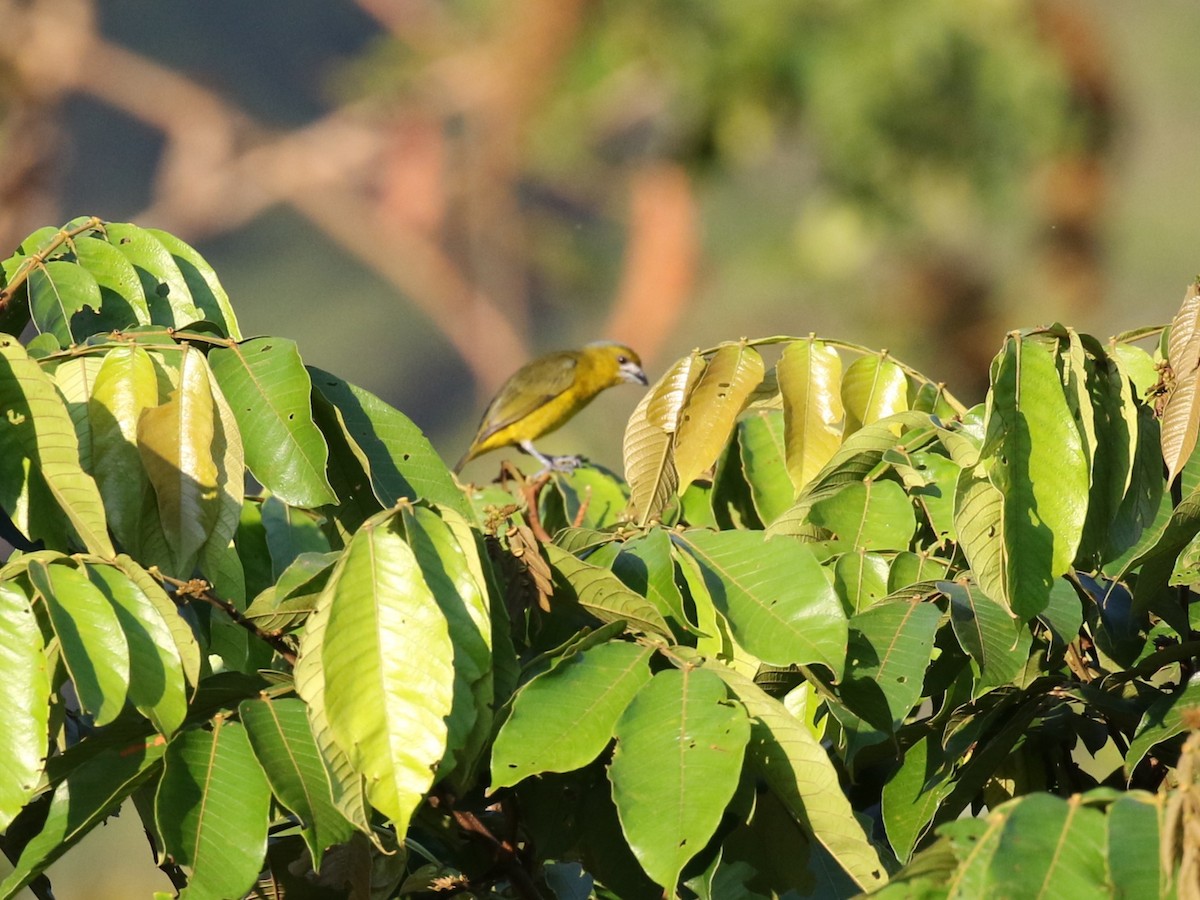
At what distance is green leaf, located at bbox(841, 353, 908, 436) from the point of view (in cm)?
179

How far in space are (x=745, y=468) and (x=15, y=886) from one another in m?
1.02

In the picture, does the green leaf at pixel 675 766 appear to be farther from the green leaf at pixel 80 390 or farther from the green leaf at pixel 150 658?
the green leaf at pixel 80 390

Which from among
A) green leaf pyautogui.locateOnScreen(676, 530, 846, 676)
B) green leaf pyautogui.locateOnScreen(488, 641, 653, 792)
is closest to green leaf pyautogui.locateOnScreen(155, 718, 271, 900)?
green leaf pyautogui.locateOnScreen(488, 641, 653, 792)

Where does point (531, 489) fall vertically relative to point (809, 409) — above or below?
below

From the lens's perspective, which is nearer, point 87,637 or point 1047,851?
point 1047,851

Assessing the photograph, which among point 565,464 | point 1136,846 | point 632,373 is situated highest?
point 1136,846

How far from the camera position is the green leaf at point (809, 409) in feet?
5.80

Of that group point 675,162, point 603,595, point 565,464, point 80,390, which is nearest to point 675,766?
point 603,595

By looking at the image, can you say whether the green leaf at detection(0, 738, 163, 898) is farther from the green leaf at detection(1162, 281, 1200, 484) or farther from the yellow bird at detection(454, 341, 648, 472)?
the yellow bird at detection(454, 341, 648, 472)

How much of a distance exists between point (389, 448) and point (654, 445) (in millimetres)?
383

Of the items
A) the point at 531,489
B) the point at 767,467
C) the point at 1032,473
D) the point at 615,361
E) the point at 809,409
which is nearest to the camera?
the point at 1032,473

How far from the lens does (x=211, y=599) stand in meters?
1.29

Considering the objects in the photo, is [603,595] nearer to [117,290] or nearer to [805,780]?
[805,780]

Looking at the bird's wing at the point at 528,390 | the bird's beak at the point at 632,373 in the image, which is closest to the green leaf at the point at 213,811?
the bird's wing at the point at 528,390
